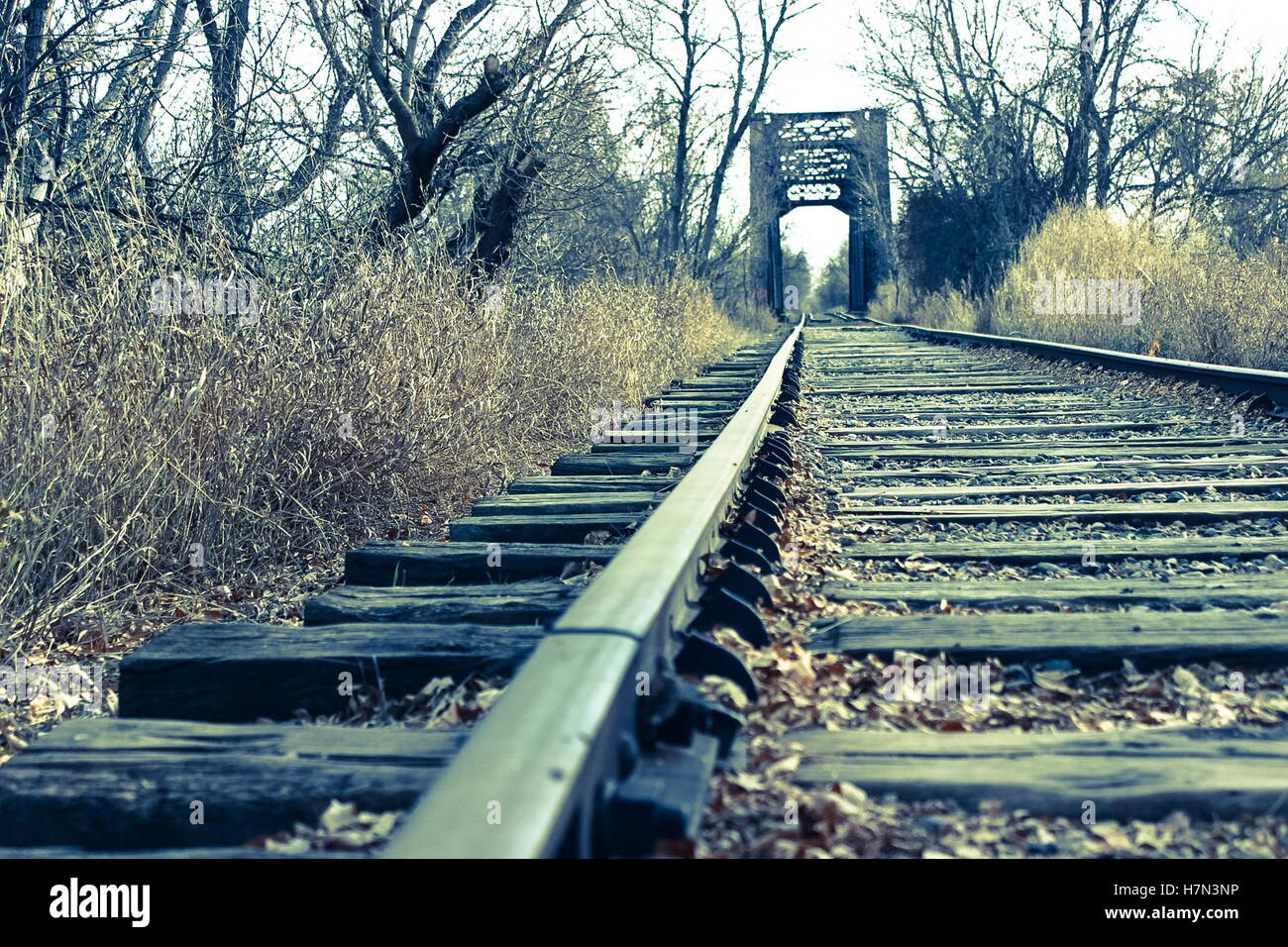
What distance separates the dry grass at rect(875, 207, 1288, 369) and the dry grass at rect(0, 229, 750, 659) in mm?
6933

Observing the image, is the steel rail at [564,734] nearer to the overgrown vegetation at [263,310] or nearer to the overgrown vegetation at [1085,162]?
the overgrown vegetation at [263,310]

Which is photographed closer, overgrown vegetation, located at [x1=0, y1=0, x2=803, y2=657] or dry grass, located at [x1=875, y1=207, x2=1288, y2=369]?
overgrown vegetation, located at [x1=0, y1=0, x2=803, y2=657]

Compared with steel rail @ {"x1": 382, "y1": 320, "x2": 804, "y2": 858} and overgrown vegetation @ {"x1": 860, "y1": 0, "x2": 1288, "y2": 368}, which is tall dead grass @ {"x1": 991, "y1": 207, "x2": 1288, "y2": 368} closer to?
overgrown vegetation @ {"x1": 860, "y1": 0, "x2": 1288, "y2": 368}

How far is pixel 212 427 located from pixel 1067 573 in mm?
2764

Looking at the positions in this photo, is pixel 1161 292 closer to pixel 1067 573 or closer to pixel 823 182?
pixel 1067 573

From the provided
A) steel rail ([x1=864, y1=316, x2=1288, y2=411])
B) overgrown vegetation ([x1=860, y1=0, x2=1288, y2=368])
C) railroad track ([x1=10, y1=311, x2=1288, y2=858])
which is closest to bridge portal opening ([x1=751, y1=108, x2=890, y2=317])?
overgrown vegetation ([x1=860, y1=0, x2=1288, y2=368])

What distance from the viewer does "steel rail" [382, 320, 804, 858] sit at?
106cm

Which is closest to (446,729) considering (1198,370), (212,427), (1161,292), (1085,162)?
(212,427)

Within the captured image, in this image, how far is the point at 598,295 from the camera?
30.2 feet

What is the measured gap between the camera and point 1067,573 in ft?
10.3

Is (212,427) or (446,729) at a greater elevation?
(212,427)

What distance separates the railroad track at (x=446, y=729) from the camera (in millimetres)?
1228

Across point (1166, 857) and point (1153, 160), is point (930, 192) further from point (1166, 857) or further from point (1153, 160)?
point (1166, 857)

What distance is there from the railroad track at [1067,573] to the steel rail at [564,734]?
0.34 metres
